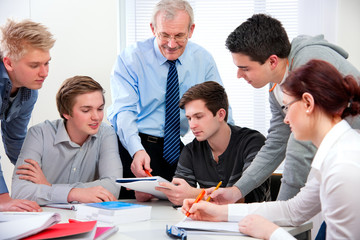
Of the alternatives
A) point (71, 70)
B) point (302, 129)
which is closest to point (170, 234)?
point (302, 129)

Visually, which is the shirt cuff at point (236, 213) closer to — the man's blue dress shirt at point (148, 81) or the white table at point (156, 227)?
the white table at point (156, 227)

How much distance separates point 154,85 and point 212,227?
1389mm

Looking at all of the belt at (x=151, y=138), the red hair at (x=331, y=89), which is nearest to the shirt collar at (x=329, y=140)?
the red hair at (x=331, y=89)

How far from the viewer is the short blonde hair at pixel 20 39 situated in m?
2.12

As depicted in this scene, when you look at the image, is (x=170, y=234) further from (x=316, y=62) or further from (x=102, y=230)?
(x=316, y=62)

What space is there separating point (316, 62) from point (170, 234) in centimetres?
71

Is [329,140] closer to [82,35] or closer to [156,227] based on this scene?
[156,227]

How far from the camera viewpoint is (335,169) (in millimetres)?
1182

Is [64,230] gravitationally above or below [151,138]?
above

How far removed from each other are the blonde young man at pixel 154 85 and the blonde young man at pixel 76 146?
23 cm

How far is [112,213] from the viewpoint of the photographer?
5.07 ft

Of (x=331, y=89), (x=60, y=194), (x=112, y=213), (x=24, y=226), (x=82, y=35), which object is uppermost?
(x=82, y=35)

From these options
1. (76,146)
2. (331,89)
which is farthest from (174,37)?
(331,89)

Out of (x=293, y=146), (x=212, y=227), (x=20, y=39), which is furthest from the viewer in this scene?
(x=20, y=39)
